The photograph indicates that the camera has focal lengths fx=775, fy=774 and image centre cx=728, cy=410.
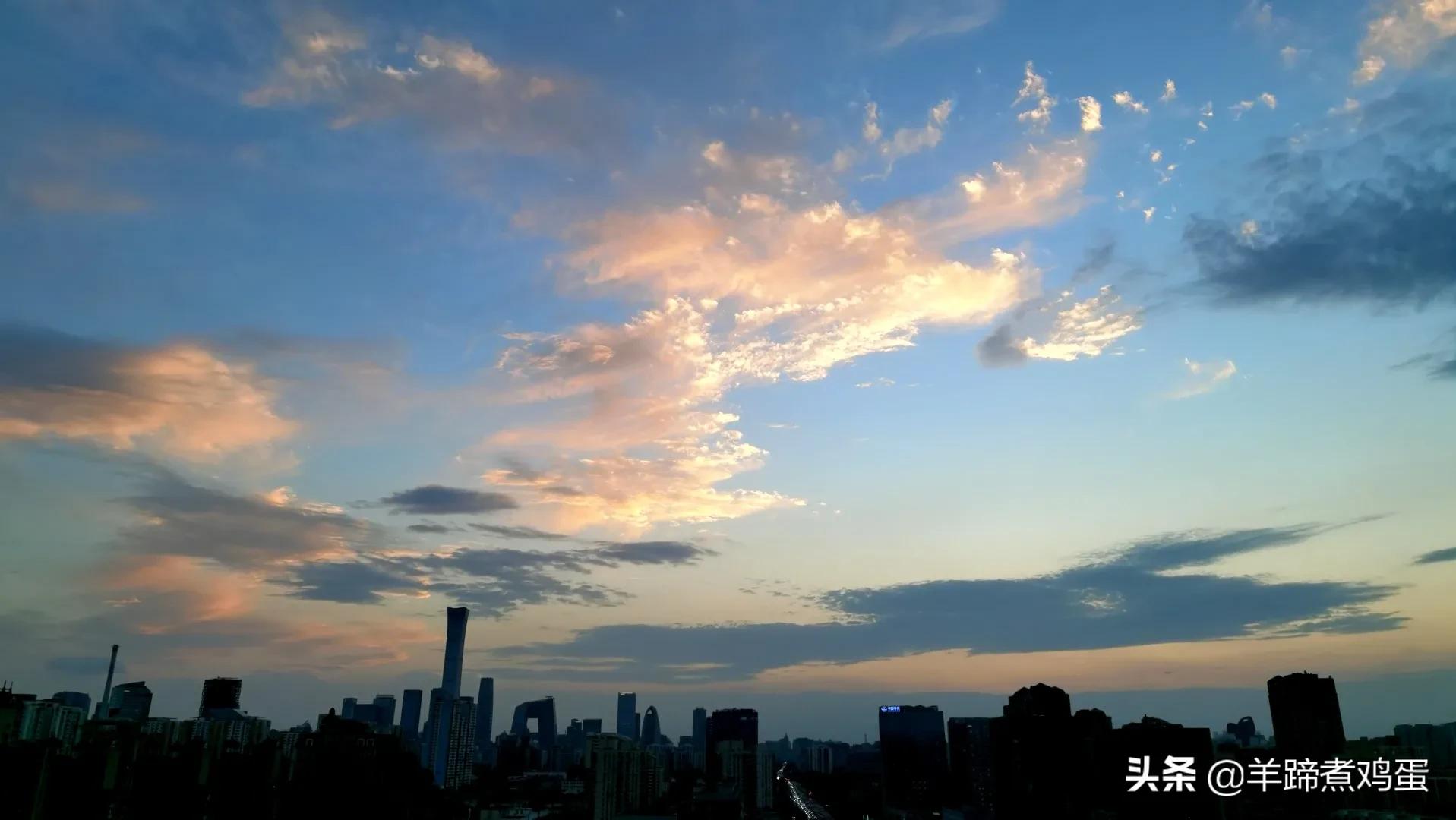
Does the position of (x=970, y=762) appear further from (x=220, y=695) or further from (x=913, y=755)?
(x=220, y=695)

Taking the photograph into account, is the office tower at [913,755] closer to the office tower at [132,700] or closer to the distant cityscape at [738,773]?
the distant cityscape at [738,773]

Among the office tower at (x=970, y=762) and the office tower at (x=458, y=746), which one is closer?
the office tower at (x=970, y=762)

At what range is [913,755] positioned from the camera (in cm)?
16662

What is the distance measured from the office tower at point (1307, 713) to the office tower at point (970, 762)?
44511 mm

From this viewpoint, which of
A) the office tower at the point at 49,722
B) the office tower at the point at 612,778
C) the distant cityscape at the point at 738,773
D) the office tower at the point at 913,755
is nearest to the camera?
the distant cityscape at the point at 738,773

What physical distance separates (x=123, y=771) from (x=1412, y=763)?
82942 mm

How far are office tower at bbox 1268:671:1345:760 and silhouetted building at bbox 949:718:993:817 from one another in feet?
142

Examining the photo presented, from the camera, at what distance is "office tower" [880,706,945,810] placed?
510 feet

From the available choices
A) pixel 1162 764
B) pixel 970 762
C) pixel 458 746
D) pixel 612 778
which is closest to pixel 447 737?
pixel 458 746

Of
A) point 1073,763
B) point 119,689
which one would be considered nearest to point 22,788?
point 1073,763

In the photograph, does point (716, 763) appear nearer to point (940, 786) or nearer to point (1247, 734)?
point (940, 786)

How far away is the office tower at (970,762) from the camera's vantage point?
130 m

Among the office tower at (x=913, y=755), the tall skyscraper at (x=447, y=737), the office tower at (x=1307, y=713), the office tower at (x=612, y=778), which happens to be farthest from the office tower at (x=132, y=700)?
the office tower at (x=1307, y=713)

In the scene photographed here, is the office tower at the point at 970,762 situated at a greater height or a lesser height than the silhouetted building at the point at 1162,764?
lesser
